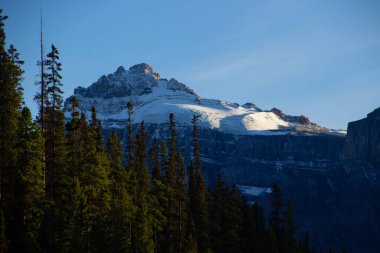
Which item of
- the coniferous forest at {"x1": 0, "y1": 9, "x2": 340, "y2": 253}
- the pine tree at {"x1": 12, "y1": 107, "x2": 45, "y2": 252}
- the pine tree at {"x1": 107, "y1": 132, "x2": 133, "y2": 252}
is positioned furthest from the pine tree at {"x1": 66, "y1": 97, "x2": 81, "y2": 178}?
the pine tree at {"x1": 12, "y1": 107, "x2": 45, "y2": 252}

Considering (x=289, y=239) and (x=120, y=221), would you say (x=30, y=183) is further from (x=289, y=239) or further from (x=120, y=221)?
(x=289, y=239)

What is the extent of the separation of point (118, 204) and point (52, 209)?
7583 mm

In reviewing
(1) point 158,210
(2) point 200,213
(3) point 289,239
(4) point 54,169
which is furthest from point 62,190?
(3) point 289,239

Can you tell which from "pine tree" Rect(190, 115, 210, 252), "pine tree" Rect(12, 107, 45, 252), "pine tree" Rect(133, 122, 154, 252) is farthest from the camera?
"pine tree" Rect(190, 115, 210, 252)

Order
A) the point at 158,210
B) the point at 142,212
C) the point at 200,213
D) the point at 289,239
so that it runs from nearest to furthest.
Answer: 1. the point at 142,212
2. the point at 158,210
3. the point at 200,213
4. the point at 289,239

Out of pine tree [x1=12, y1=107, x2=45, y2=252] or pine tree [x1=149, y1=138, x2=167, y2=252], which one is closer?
pine tree [x1=12, y1=107, x2=45, y2=252]

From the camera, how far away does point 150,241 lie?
5912 cm

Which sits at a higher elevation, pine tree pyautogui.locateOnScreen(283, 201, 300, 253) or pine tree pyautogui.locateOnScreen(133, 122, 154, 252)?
pine tree pyautogui.locateOnScreen(133, 122, 154, 252)

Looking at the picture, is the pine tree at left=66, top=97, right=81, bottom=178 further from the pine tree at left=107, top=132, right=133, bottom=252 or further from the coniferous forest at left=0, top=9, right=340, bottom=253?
the pine tree at left=107, top=132, right=133, bottom=252

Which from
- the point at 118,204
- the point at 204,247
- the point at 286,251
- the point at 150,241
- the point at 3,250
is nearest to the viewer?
the point at 3,250

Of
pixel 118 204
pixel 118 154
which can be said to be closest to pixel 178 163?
pixel 118 154

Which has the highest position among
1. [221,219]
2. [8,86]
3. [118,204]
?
[8,86]

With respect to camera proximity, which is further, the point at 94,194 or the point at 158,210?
the point at 158,210

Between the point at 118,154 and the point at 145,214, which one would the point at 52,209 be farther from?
the point at 118,154
